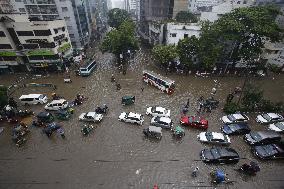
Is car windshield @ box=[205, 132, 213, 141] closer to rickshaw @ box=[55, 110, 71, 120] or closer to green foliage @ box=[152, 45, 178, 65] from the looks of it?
green foliage @ box=[152, 45, 178, 65]

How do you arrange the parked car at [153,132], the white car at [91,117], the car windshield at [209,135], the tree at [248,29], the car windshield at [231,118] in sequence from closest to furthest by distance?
the car windshield at [209,135], the parked car at [153,132], the car windshield at [231,118], the white car at [91,117], the tree at [248,29]

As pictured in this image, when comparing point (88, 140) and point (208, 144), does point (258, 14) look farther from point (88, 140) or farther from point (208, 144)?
point (88, 140)

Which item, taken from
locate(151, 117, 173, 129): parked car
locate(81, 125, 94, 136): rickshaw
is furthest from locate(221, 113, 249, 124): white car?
locate(81, 125, 94, 136): rickshaw

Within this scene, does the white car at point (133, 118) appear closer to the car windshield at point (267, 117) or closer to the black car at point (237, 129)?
the black car at point (237, 129)

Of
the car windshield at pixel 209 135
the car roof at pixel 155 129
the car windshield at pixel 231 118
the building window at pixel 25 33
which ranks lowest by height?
the car windshield at pixel 209 135

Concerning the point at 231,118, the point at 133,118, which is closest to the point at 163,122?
the point at 133,118

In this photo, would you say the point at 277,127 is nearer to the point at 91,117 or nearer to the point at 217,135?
the point at 217,135

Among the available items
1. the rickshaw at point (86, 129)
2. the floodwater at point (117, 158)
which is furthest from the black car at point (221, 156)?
the rickshaw at point (86, 129)
